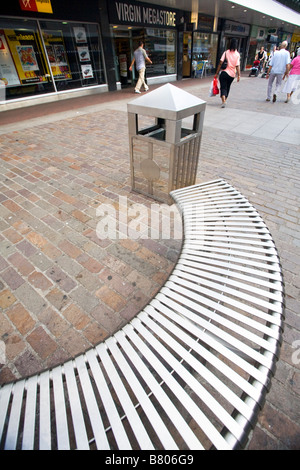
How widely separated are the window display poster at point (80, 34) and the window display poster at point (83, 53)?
0.23m

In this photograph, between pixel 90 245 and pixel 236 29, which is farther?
pixel 236 29

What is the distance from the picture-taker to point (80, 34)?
33.1 feet

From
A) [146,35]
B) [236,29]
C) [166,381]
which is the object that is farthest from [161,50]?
[166,381]

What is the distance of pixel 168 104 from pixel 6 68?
9.58m

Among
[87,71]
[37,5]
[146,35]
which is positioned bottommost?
[87,71]

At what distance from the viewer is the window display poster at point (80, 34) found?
993cm

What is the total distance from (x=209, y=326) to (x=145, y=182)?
8.39 feet

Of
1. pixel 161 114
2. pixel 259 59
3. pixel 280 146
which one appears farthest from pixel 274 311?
pixel 259 59

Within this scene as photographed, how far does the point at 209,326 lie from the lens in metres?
1.24

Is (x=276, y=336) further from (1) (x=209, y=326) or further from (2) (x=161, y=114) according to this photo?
(2) (x=161, y=114)

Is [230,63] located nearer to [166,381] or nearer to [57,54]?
[57,54]

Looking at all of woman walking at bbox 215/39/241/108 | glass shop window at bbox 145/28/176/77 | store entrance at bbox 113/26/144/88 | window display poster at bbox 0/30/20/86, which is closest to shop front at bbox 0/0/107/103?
window display poster at bbox 0/30/20/86

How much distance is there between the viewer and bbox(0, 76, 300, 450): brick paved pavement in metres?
1.77

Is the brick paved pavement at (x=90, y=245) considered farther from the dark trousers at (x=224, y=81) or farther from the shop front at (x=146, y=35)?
the shop front at (x=146, y=35)
